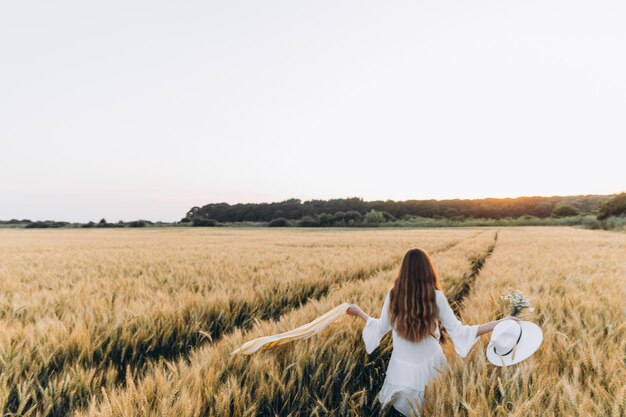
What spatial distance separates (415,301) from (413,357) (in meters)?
0.42

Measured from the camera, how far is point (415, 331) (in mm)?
2443

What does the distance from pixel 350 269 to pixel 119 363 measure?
16.7 ft

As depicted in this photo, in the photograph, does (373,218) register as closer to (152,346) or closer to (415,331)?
(152,346)

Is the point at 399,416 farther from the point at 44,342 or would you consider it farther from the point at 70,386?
the point at 44,342

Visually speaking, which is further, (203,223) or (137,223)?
(203,223)

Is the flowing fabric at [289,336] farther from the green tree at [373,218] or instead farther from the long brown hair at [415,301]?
the green tree at [373,218]

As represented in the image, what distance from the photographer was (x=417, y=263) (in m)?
2.55

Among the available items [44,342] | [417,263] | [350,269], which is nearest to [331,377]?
[417,263]

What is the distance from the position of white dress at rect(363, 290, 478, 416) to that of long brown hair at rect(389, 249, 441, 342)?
0.07 metres

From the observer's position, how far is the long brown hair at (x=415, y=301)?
2.45 m

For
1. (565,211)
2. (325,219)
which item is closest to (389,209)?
(325,219)

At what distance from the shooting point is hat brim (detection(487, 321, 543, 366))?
1.80 m

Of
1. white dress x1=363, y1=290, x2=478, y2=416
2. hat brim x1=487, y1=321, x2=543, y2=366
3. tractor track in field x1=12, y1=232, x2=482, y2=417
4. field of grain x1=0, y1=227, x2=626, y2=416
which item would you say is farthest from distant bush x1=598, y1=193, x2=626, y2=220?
hat brim x1=487, y1=321, x2=543, y2=366

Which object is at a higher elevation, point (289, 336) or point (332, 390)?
point (289, 336)
